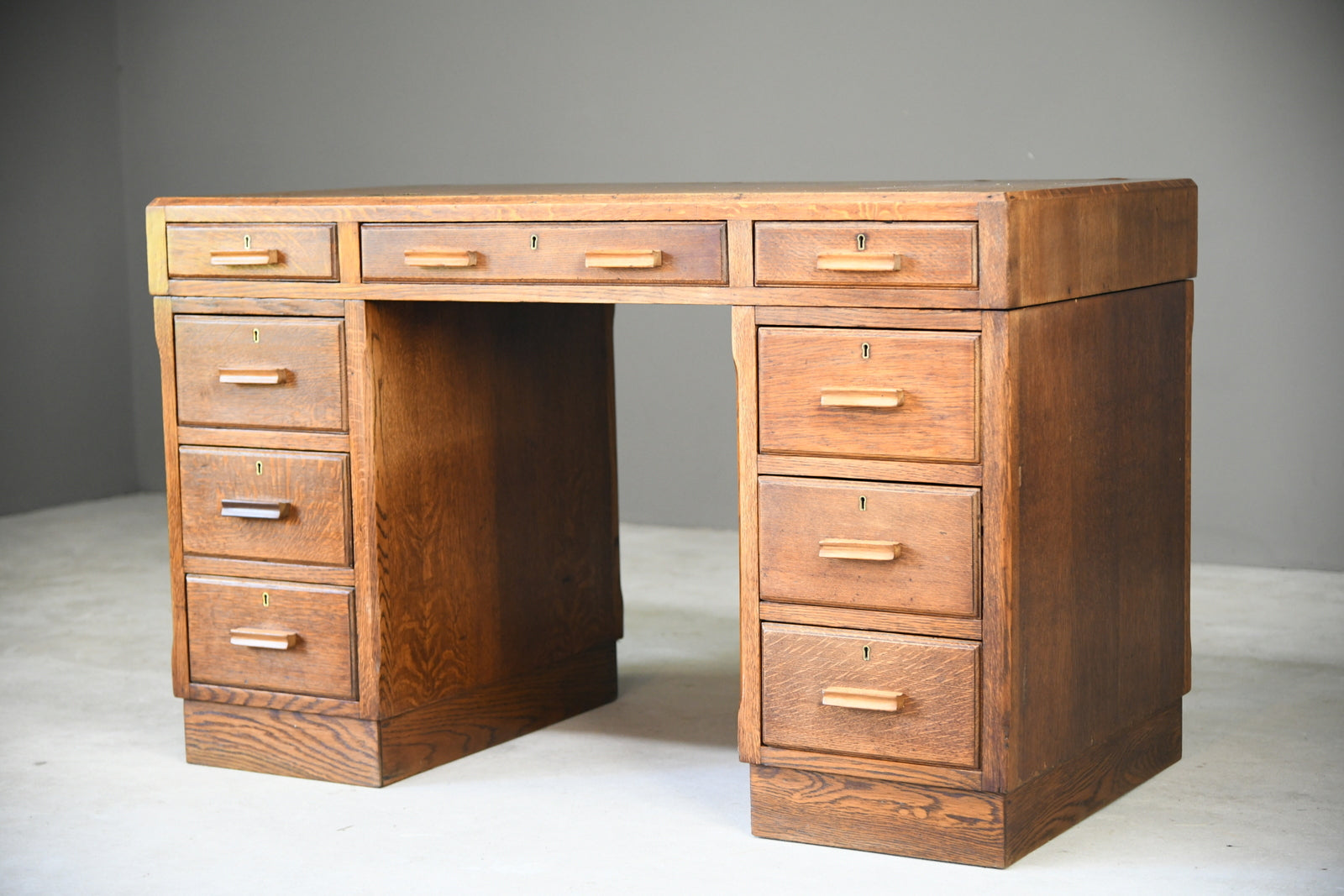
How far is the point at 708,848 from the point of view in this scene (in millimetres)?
2625

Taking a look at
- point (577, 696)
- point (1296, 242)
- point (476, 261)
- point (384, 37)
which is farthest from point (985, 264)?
point (384, 37)

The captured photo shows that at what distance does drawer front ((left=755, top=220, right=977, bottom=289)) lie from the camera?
2.38m

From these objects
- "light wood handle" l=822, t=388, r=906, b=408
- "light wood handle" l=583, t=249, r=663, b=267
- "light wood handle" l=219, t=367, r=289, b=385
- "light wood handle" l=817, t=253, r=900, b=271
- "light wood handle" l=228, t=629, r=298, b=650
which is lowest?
"light wood handle" l=228, t=629, r=298, b=650

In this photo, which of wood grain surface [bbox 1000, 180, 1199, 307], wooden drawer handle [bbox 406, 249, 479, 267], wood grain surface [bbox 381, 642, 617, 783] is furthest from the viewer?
wood grain surface [bbox 381, 642, 617, 783]

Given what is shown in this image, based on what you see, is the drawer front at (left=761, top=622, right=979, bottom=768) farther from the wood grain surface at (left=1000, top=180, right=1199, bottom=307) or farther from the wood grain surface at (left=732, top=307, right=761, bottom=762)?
the wood grain surface at (left=1000, top=180, right=1199, bottom=307)

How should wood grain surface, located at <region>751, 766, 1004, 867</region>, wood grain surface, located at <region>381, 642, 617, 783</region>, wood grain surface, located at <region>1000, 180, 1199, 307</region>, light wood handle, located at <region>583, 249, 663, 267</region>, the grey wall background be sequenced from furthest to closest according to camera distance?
the grey wall background, wood grain surface, located at <region>381, 642, 617, 783</region>, light wood handle, located at <region>583, 249, 663, 267</region>, wood grain surface, located at <region>751, 766, 1004, 867</region>, wood grain surface, located at <region>1000, 180, 1199, 307</region>

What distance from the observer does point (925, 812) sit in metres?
2.53

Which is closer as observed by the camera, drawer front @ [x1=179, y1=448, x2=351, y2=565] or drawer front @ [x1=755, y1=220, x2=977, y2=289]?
drawer front @ [x1=755, y1=220, x2=977, y2=289]

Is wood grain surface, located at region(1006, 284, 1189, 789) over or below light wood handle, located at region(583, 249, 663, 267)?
below

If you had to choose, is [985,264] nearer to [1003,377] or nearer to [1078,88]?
[1003,377]

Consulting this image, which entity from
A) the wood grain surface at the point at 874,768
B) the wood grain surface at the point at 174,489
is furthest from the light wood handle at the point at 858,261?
the wood grain surface at the point at 174,489

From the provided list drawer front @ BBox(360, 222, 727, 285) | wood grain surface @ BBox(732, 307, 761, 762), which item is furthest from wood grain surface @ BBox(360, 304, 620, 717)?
wood grain surface @ BBox(732, 307, 761, 762)

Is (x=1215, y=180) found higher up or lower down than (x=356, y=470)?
higher up

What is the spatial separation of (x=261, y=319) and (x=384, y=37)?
127 inches
